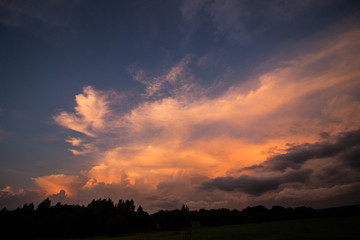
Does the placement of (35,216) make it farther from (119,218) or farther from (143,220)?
(143,220)

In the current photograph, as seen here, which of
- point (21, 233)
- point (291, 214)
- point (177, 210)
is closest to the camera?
point (21, 233)

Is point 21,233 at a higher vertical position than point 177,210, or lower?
lower

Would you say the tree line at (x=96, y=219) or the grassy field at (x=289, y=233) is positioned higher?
the tree line at (x=96, y=219)

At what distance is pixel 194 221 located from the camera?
174 metres

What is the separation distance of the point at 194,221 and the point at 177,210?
50.1m

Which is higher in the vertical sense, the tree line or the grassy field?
the tree line

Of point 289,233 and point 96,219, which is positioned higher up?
point 96,219

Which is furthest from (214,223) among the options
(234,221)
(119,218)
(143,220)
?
(119,218)

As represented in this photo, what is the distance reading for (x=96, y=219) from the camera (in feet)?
426

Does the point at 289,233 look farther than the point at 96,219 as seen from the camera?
No

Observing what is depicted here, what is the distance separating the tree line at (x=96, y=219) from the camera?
105 meters

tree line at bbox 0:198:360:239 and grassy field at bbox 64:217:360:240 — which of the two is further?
tree line at bbox 0:198:360:239

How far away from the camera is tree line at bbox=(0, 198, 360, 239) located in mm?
104562

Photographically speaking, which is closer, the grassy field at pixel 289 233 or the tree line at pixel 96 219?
the grassy field at pixel 289 233
